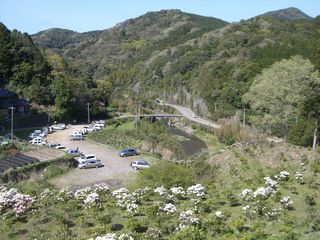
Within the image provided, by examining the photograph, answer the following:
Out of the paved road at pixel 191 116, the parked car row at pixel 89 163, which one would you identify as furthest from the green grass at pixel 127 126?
the parked car row at pixel 89 163

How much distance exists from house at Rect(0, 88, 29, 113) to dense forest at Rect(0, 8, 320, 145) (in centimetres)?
356

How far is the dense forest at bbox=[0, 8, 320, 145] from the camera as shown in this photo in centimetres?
3850

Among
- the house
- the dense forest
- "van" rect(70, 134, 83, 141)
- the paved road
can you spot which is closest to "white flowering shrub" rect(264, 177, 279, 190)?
the dense forest

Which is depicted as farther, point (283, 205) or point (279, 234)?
point (283, 205)

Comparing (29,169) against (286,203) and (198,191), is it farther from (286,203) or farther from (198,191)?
(286,203)

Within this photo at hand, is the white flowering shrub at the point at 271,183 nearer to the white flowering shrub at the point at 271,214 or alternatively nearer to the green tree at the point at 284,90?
the white flowering shrub at the point at 271,214

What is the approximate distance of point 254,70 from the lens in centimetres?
7525

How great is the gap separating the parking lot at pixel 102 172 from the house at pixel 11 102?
15.1 m

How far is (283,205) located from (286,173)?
147 inches

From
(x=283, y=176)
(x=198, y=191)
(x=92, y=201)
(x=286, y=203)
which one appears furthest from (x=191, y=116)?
(x=92, y=201)

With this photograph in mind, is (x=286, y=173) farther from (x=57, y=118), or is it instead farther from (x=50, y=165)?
(x=57, y=118)

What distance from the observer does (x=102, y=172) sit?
36.2 m

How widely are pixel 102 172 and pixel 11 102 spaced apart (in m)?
30.5

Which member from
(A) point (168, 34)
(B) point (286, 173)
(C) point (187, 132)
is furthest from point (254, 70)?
(A) point (168, 34)
